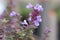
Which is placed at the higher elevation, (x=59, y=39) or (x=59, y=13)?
(x=59, y=13)

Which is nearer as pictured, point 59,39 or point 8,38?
point 8,38

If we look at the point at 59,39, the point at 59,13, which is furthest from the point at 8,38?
the point at 59,13

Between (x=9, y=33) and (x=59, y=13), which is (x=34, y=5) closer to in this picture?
(x=9, y=33)

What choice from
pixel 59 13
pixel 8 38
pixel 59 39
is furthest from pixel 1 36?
pixel 59 13

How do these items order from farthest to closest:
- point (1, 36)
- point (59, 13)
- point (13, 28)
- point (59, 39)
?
point (59, 13) < point (59, 39) < point (13, 28) < point (1, 36)

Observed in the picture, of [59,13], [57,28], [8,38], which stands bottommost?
[8,38]

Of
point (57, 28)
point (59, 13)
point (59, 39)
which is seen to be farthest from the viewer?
point (59, 13)

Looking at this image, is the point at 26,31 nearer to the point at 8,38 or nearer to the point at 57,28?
the point at 8,38

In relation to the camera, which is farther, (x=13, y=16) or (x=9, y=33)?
(x=13, y=16)

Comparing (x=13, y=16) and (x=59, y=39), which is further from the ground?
(x=59, y=39)
